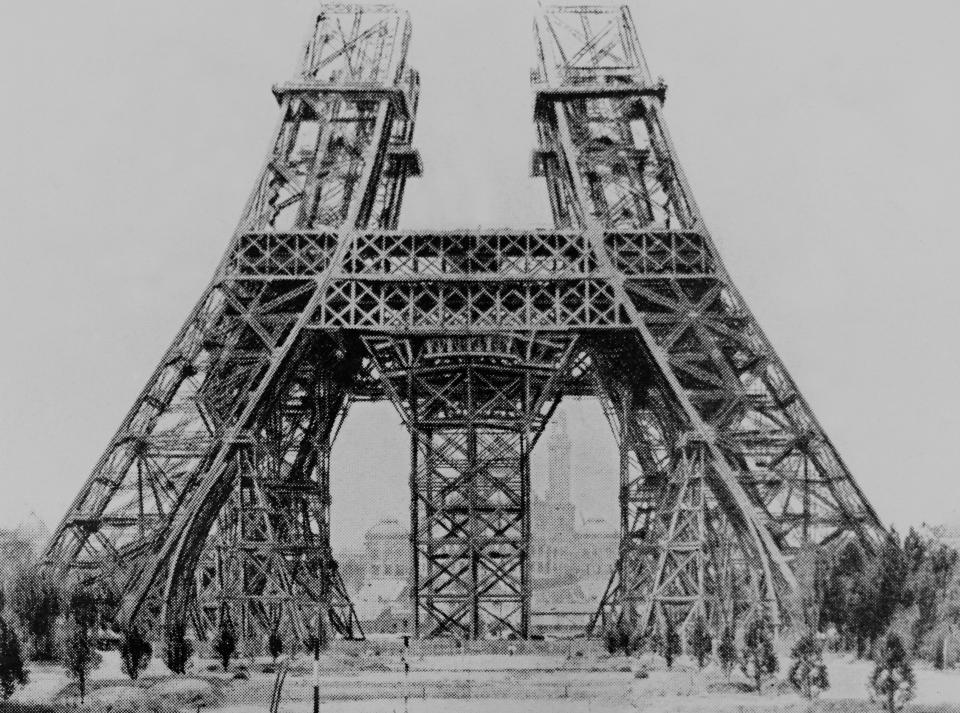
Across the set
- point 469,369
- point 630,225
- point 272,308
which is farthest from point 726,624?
point 272,308

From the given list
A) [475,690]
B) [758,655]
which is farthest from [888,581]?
[475,690]

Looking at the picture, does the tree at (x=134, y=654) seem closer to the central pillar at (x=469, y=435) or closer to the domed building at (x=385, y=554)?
the central pillar at (x=469, y=435)

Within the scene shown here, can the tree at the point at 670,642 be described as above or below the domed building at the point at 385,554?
below

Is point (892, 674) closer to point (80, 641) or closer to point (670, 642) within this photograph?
point (670, 642)

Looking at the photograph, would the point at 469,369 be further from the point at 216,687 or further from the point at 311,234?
the point at 216,687

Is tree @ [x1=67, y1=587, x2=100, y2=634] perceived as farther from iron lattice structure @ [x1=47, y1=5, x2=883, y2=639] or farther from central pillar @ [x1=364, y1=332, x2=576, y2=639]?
central pillar @ [x1=364, y1=332, x2=576, y2=639]

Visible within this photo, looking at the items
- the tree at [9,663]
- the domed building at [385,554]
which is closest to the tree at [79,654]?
the tree at [9,663]
